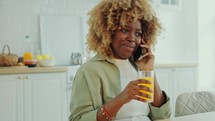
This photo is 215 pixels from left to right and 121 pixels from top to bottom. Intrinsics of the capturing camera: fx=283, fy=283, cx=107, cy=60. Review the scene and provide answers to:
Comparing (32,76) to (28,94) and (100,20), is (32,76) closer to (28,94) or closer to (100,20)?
(28,94)

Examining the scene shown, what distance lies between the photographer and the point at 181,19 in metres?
4.54

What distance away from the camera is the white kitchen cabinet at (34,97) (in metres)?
2.69

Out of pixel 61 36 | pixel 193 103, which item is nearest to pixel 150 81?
pixel 193 103

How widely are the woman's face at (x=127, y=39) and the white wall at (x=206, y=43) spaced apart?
3256 mm

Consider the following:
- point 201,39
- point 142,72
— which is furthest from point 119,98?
point 201,39

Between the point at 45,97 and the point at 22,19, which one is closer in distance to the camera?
the point at 45,97

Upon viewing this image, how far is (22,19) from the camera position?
3.42 metres

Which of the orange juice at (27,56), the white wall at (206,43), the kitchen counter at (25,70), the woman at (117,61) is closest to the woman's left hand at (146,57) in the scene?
the woman at (117,61)

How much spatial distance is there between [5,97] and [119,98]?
184cm

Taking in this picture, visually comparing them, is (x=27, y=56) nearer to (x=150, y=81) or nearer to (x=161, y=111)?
(x=161, y=111)

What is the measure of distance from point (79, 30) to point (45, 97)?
1.17 m

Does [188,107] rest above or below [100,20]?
below

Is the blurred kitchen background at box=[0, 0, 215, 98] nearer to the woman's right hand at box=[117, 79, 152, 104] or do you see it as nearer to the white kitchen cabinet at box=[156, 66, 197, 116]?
the white kitchen cabinet at box=[156, 66, 197, 116]

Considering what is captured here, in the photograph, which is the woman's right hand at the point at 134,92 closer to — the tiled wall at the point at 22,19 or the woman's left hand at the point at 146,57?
the woman's left hand at the point at 146,57
